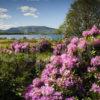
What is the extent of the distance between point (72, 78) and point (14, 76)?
106 inches

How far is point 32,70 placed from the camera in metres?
11.5

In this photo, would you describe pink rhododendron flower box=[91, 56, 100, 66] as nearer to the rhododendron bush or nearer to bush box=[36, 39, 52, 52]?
the rhododendron bush

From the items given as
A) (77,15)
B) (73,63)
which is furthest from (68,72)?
(77,15)

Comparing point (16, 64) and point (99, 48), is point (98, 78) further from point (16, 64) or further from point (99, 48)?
point (16, 64)

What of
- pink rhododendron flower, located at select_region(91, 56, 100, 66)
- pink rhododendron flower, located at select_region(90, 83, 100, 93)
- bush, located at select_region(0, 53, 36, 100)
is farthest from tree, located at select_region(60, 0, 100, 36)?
pink rhododendron flower, located at select_region(90, 83, 100, 93)

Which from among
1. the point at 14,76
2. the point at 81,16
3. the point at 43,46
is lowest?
the point at 14,76

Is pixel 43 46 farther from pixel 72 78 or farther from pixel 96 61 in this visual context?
pixel 72 78

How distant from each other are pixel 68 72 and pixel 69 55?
Answer: 80 centimetres

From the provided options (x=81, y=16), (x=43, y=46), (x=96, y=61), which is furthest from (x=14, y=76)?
(x=81, y=16)

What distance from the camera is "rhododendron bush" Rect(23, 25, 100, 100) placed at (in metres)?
8.40

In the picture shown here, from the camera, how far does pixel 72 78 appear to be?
853 cm

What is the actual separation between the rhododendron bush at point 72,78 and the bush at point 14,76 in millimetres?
826

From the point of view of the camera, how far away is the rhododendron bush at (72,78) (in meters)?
8.40

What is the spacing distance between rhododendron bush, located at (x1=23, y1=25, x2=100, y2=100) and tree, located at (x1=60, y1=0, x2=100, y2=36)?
2482cm
